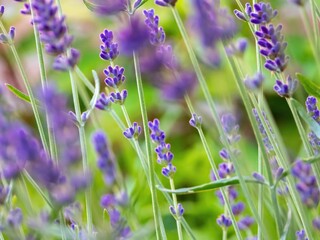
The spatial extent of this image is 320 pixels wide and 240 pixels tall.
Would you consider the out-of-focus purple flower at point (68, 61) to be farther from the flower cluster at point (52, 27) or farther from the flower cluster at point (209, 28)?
the flower cluster at point (209, 28)

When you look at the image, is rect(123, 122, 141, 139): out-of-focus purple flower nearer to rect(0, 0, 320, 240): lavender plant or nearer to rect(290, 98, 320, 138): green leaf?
rect(0, 0, 320, 240): lavender plant

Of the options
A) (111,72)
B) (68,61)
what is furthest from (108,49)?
(68,61)

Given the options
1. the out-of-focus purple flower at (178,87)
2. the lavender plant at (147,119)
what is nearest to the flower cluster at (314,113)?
the lavender plant at (147,119)

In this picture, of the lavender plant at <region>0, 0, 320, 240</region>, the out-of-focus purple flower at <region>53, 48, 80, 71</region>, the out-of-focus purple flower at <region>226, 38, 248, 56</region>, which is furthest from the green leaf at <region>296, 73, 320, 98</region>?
the out-of-focus purple flower at <region>53, 48, 80, 71</region>

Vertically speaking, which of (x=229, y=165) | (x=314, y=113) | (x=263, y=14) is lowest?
Result: (x=229, y=165)

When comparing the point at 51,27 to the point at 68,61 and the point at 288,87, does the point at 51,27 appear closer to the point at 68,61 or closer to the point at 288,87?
the point at 68,61

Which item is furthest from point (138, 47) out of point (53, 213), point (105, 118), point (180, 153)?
point (105, 118)

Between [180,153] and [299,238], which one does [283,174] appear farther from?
[180,153]
